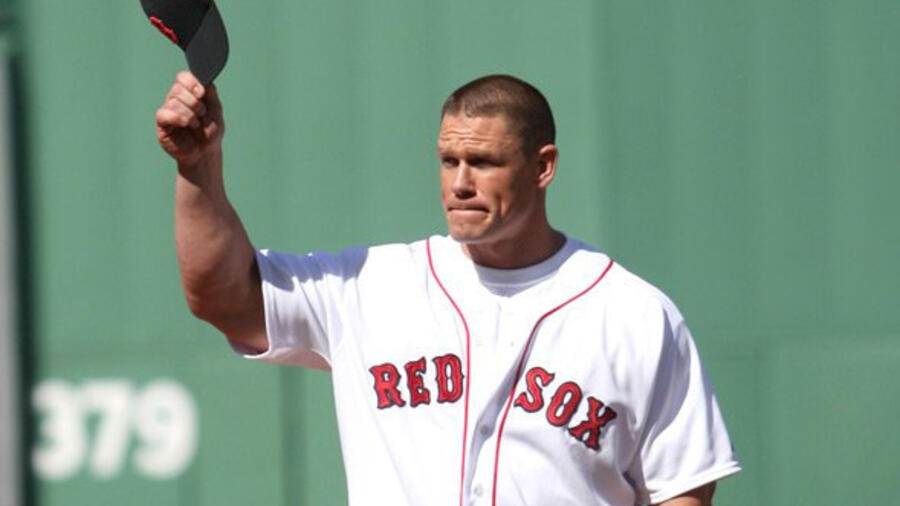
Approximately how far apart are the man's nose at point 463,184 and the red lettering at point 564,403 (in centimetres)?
39

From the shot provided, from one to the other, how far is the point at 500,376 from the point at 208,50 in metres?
0.79

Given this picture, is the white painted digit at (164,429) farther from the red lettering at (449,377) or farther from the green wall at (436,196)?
the red lettering at (449,377)

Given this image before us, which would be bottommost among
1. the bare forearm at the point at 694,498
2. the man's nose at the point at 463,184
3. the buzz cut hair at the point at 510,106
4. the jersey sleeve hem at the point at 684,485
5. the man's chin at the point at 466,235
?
the bare forearm at the point at 694,498

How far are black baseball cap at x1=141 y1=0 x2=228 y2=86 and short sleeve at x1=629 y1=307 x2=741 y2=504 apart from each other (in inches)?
38.2

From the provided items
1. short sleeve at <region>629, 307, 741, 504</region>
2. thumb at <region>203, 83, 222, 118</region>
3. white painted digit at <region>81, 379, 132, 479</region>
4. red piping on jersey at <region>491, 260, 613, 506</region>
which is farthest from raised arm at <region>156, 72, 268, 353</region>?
white painted digit at <region>81, 379, 132, 479</region>

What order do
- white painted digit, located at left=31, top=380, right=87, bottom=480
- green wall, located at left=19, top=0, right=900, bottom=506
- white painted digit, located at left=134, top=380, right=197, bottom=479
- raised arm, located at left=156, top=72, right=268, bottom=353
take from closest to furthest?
raised arm, located at left=156, top=72, right=268, bottom=353 < green wall, located at left=19, top=0, right=900, bottom=506 < white painted digit, located at left=134, top=380, right=197, bottom=479 < white painted digit, located at left=31, top=380, right=87, bottom=480

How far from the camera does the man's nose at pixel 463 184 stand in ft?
11.2

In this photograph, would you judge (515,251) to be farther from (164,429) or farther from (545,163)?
(164,429)

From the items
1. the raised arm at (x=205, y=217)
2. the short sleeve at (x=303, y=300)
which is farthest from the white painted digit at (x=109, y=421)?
the raised arm at (x=205, y=217)

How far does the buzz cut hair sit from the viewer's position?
3.47 metres

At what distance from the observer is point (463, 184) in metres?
3.40

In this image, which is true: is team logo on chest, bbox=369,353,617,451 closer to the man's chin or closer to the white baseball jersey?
the white baseball jersey

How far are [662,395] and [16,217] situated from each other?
260cm

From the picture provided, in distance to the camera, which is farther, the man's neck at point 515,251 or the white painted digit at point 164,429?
the white painted digit at point 164,429
